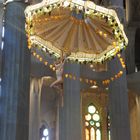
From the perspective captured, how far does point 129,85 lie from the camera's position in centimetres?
1831

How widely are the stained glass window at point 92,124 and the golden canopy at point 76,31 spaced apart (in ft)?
31.6

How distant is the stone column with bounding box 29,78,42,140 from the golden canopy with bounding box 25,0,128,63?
591 centimetres

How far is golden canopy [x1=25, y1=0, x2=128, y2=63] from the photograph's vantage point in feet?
32.4

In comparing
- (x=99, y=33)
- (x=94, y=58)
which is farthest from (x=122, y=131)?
(x=99, y=33)

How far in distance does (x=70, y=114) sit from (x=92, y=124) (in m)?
6.96

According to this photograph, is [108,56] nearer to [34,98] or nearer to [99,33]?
[99,33]

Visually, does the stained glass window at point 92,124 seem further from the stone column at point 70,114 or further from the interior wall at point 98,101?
the stone column at point 70,114

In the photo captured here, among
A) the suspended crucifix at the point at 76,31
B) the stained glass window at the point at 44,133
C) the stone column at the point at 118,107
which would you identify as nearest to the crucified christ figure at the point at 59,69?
the suspended crucifix at the point at 76,31

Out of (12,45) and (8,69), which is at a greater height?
(12,45)

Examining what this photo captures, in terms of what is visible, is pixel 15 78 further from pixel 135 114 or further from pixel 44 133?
pixel 135 114

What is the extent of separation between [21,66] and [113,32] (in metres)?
2.61

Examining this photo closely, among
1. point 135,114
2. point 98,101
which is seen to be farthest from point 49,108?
point 135,114

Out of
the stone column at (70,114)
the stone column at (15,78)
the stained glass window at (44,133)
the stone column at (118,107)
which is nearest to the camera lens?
the stone column at (15,78)

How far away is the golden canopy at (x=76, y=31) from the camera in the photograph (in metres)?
9.89
